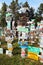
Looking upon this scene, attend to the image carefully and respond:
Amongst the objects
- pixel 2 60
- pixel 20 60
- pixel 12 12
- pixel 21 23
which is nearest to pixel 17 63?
pixel 20 60

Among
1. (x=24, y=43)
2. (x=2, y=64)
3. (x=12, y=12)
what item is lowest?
(x=2, y=64)

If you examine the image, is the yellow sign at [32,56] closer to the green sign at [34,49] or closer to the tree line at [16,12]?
the green sign at [34,49]

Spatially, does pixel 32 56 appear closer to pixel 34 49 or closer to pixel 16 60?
pixel 34 49

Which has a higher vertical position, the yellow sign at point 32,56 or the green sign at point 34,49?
the green sign at point 34,49

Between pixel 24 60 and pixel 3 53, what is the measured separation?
5.47 feet

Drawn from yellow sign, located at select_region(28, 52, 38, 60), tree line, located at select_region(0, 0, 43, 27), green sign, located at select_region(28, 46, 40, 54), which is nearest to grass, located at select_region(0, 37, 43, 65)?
yellow sign, located at select_region(28, 52, 38, 60)

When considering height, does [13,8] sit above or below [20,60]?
above

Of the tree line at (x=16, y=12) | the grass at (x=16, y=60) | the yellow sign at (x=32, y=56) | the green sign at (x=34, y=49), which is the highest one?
the tree line at (x=16, y=12)

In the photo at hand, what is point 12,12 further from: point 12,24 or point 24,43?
point 24,43

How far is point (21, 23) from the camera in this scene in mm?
12320

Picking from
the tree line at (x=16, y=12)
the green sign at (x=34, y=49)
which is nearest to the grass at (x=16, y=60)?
the green sign at (x=34, y=49)

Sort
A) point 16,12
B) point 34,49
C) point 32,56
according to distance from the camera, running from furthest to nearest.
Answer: point 16,12 → point 32,56 → point 34,49

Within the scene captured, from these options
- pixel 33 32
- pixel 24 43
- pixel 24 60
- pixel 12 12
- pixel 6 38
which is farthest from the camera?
pixel 12 12

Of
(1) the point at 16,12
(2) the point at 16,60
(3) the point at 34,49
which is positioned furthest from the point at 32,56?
(1) the point at 16,12
